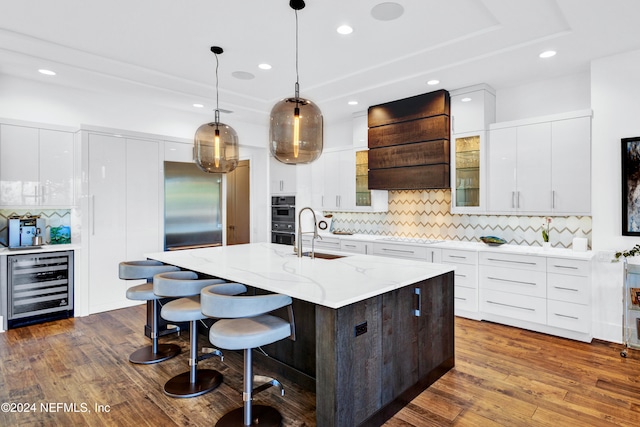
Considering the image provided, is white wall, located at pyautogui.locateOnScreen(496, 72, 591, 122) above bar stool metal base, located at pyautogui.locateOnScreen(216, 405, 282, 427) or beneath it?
above

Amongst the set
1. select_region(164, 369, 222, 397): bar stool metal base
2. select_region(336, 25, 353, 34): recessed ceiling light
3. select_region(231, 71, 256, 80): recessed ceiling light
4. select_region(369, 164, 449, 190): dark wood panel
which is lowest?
select_region(164, 369, 222, 397): bar stool metal base

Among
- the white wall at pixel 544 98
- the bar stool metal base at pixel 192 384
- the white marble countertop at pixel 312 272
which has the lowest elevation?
the bar stool metal base at pixel 192 384

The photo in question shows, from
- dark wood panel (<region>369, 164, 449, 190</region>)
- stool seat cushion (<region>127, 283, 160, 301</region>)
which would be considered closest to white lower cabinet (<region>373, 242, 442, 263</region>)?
dark wood panel (<region>369, 164, 449, 190</region>)

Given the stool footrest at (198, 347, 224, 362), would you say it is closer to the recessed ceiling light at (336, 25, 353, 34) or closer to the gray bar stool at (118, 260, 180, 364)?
the gray bar stool at (118, 260, 180, 364)

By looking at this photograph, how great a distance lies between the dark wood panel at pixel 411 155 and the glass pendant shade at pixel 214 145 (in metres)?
2.57

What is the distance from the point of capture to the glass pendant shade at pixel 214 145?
3.28 metres

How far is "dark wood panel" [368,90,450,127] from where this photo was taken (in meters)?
4.64

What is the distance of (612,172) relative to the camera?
3.63 m

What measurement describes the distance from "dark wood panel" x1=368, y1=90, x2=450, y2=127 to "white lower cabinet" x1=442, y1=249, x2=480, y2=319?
1827 millimetres

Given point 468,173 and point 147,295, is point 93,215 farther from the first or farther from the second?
point 468,173

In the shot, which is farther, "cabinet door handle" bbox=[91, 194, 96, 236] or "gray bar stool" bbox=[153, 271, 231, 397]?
"cabinet door handle" bbox=[91, 194, 96, 236]

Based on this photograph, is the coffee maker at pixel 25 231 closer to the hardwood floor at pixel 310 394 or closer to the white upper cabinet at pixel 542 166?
the hardwood floor at pixel 310 394

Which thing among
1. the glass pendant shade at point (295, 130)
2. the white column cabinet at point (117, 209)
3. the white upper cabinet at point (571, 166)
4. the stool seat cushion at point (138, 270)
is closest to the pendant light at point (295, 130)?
the glass pendant shade at point (295, 130)

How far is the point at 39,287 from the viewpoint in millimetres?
4309
